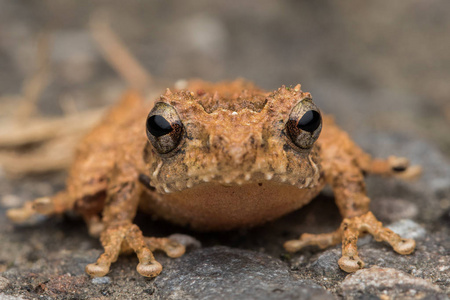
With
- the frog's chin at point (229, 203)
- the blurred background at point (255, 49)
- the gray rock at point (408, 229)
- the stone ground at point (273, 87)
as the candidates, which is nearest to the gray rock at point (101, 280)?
the stone ground at point (273, 87)

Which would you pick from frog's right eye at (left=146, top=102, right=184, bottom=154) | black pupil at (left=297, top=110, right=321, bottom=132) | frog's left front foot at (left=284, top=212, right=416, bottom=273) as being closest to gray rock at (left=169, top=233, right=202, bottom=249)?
frog's left front foot at (left=284, top=212, right=416, bottom=273)

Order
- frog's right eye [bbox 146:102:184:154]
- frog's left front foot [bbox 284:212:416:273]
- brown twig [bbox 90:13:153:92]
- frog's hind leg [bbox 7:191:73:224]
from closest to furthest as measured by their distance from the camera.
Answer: frog's right eye [bbox 146:102:184:154], frog's left front foot [bbox 284:212:416:273], frog's hind leg [bbox 7:191:73:224], brown twig [bbox 90:13:153:92]

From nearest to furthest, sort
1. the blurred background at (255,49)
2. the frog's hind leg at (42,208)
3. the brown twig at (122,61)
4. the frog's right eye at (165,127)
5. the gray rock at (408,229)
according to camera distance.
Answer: the frog's right eye at (165,127) → the gray rock at (408,229) → the frog's hind leg at (42,208) → the brown twig at (122,61) → the blurred background at (255,49)

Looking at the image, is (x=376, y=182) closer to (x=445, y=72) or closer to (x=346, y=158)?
(x=346, y=158)

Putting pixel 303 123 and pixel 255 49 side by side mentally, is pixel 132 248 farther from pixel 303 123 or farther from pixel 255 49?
pixel 255 49

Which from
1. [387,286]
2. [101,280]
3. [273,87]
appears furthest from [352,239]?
[273,87]

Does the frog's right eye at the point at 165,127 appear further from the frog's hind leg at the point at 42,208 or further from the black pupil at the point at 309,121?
the frog's hind leg at the point at 42,208

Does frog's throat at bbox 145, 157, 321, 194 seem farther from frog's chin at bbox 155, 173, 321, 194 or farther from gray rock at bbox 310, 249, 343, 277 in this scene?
gray rock at bbox 310, 249, 343, 277
